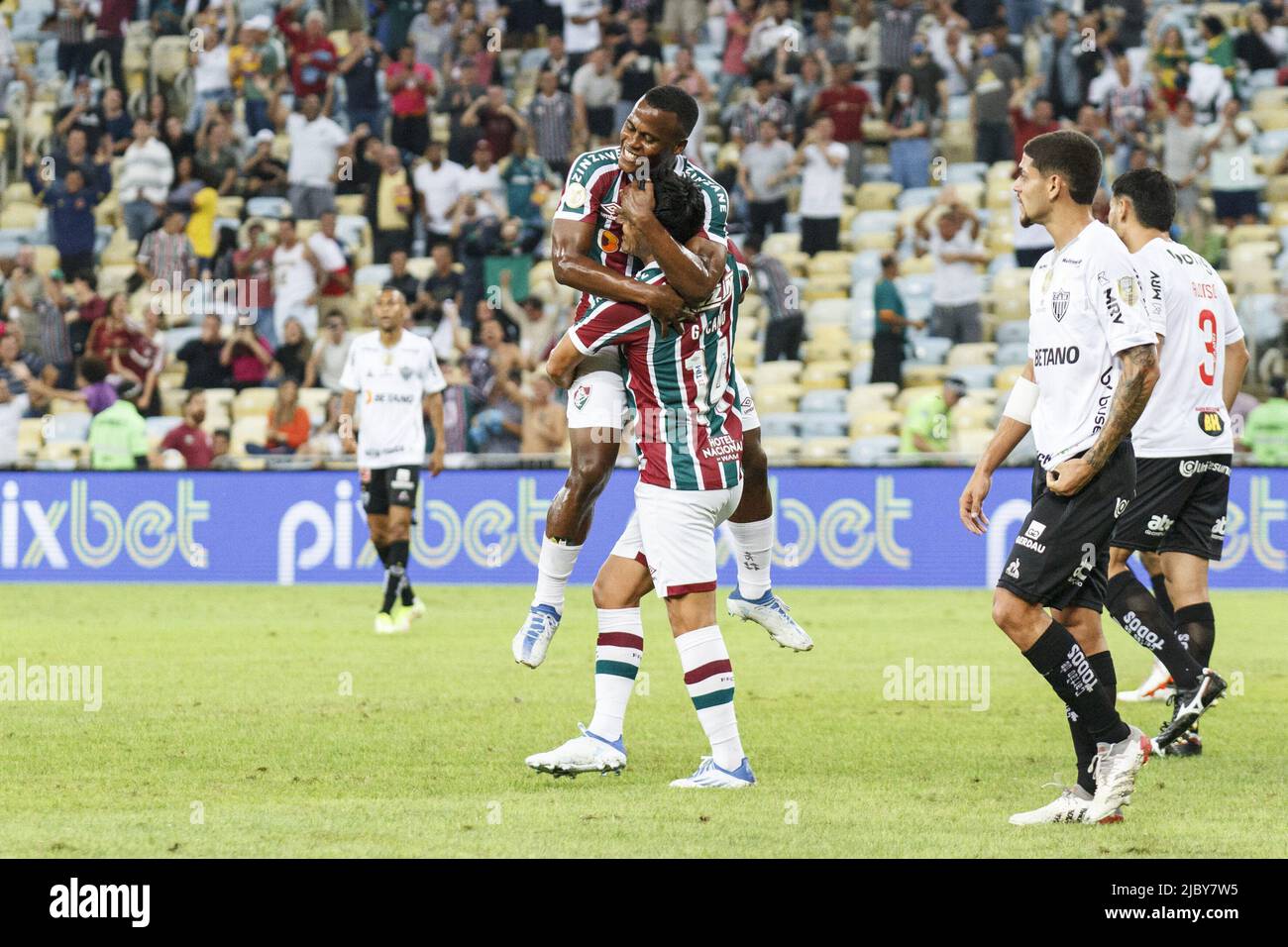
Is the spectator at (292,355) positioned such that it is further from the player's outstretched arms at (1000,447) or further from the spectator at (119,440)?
the player's outstretched arms at (1000,447)

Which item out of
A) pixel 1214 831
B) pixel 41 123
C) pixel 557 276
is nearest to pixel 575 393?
pixel 557 276

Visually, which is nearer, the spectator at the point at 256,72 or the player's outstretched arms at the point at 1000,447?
the player's outstretched arms at the point at 1000,447

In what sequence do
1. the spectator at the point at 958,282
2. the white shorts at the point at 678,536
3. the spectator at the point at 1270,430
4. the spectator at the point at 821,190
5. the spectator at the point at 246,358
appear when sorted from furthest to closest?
the spectator at the point at 821,190 → the spectator at the point at 246,358 → the spectator at the point at 958,282 → the spectator at the point at 1270,430 → the white shorts at the point at 678,536

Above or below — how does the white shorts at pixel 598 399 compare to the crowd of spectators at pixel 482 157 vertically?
below

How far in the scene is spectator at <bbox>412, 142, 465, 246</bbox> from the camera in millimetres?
22562

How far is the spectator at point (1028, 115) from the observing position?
20781 millimetres

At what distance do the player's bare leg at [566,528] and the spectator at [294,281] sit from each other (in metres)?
14.3

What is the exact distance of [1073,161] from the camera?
6449mm

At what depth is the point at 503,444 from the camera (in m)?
19.5

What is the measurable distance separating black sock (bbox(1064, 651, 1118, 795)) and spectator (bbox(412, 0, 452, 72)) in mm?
19158

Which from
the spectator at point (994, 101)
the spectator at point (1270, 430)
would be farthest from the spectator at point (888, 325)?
the spectator at point (1270, 430)

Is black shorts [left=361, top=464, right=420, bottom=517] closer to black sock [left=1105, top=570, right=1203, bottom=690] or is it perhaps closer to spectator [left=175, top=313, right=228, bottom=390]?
spectator [left=175, top=313, right=228, bottom=390]

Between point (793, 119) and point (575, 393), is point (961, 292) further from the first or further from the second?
point (575, 393)

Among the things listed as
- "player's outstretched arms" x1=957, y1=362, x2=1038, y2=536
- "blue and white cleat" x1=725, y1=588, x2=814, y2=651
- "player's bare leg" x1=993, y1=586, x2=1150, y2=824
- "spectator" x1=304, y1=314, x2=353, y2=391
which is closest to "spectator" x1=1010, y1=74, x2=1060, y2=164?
"spectator" x1=304, y1=314, x2=353, y2=391
